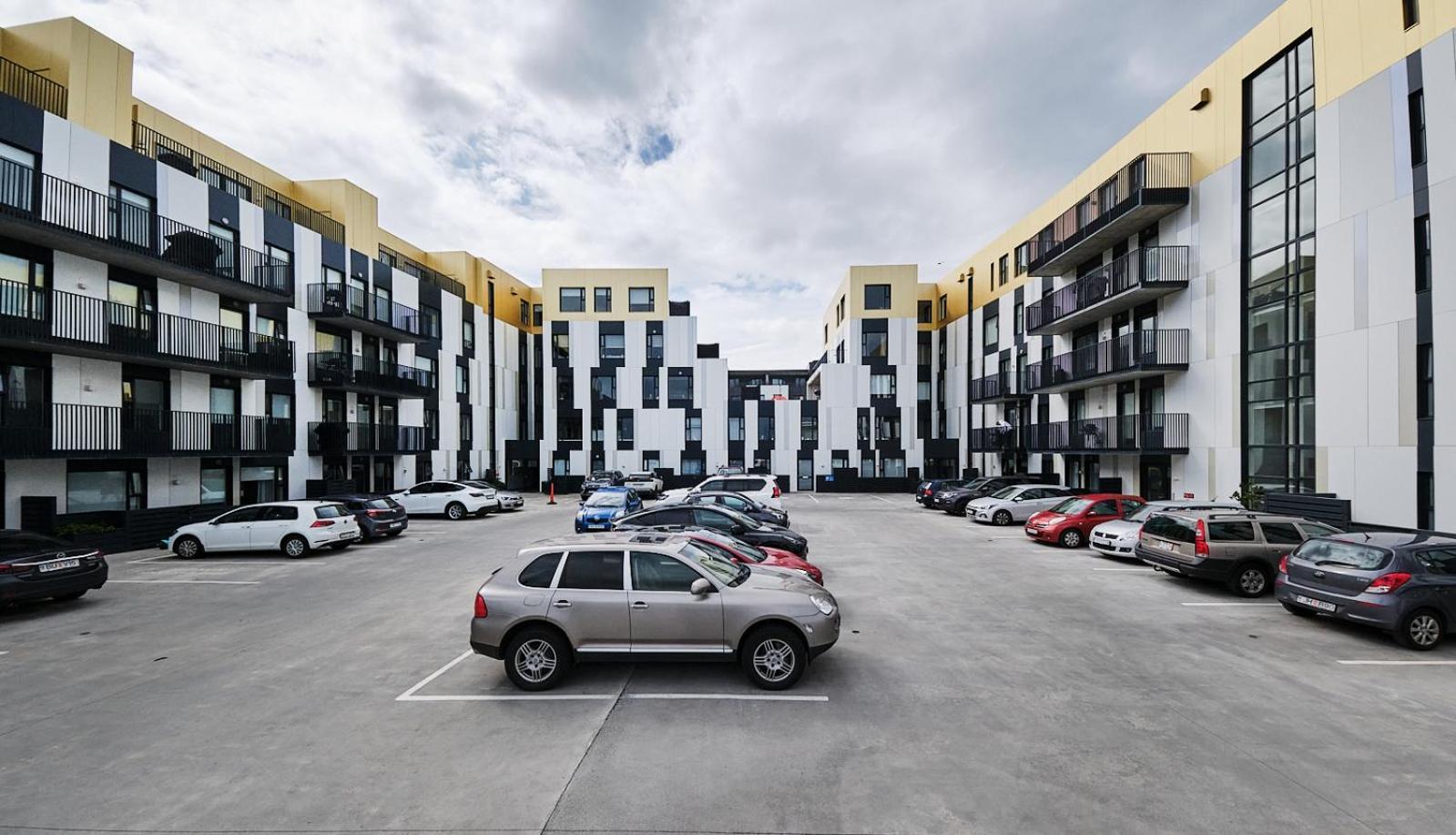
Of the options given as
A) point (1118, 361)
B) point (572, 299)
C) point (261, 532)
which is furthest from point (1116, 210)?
point (572, 299)

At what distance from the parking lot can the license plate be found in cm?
47

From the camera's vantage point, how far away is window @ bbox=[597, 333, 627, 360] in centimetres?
4522

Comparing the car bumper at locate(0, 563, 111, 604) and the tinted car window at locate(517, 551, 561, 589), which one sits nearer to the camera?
the tinted car window at locate(517, 551, 561, 589)

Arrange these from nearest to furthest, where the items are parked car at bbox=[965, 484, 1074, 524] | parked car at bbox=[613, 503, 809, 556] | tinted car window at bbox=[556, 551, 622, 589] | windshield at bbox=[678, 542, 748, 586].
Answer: tinted car window at bbox=[556, 551, 622, 589] < windshield at bbox=[678, 542, 748, 586] < parked car at bbox=[613, 503, 809, 556] < parked car at bbox=[965, 484, 1074, 524]

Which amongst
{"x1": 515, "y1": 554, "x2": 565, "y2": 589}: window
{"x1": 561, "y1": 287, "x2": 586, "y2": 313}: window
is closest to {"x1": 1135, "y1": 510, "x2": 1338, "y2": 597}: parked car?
{"x1": 515, "y1": 554, "x2": 565, "y2": 589}: window

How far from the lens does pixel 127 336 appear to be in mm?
17516

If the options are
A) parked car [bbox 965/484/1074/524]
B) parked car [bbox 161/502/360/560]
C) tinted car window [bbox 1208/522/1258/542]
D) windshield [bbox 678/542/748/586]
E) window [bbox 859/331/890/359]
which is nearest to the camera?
windshield [bbox 678/542/748/586]

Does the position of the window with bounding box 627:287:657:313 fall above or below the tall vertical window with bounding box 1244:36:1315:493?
above

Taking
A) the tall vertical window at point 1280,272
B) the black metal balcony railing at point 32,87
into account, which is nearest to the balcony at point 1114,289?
the tall vertical window at point 1280,272

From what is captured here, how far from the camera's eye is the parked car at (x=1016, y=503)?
23.0 metres

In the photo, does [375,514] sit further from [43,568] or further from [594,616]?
[594,616]

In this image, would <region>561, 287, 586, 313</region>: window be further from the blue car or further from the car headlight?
the car headlight

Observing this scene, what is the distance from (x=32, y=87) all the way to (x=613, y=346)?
100 ft

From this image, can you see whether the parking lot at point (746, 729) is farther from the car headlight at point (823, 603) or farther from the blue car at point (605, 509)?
the blue car at point (605, 509)
